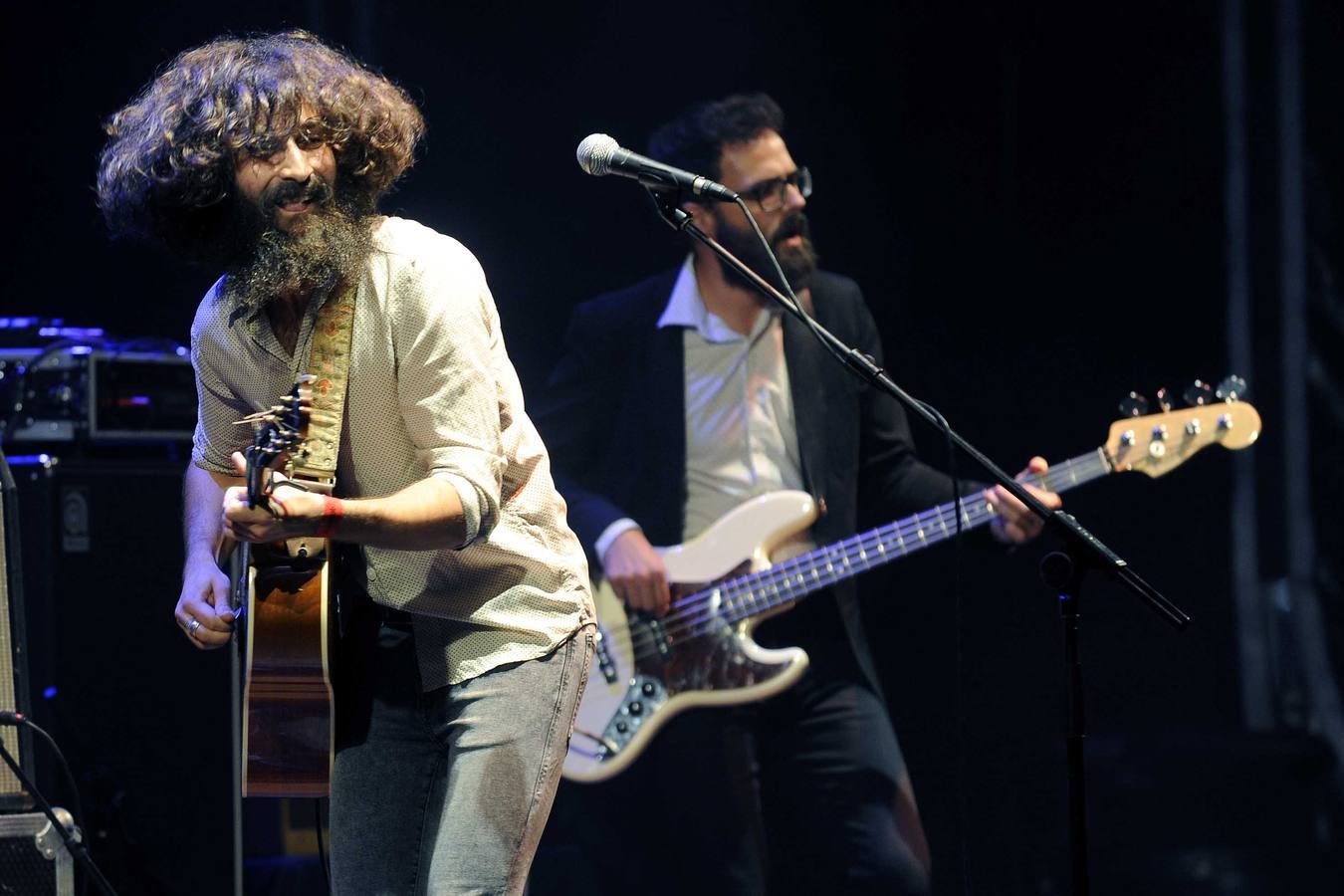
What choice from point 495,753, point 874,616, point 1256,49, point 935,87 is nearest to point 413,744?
point 495,753

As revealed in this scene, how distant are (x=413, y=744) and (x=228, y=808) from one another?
1.98 m

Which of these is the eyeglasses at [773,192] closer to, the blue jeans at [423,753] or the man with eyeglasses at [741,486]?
the man with eyeglasses at [741,486]

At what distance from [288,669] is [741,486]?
216 centimetres

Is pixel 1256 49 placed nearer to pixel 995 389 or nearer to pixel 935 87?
pixel 935 87

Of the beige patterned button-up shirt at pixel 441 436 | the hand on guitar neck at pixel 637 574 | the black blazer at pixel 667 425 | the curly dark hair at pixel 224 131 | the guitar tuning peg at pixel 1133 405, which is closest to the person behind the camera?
the beige patterned button-up shirt at pixel 441 436

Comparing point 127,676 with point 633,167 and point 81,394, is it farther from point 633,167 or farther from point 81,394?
point 633,167

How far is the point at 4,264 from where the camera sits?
453 cm

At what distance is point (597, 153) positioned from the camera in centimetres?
253

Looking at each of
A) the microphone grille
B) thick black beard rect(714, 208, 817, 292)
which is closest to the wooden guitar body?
the microphone grille

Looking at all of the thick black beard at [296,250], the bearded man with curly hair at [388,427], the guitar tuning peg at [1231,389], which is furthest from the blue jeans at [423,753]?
the guitar tuning peg at [1231,389]

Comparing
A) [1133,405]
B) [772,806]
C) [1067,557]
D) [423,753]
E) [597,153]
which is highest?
[597,153]

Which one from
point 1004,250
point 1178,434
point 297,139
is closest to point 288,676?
point 297,139

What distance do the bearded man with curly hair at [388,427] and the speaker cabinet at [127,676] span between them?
5.76 ft

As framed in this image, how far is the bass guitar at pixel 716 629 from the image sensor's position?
4.03m
